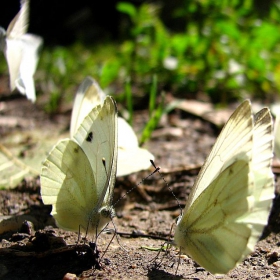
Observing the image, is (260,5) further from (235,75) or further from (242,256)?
(242,256)

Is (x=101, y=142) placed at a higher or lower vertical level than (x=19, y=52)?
lower

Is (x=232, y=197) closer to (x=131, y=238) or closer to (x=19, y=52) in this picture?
(x=131, y=238)

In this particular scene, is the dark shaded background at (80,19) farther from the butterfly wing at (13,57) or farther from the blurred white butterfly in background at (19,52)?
the butterfly wing at (13,57)

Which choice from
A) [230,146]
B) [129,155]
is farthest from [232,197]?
[129,155]

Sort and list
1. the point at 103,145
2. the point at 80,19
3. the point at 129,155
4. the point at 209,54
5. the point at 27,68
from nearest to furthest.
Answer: the point at 103,145, the point at 27,68, the point at 129,155, the point at 209,54, the point at 80,19

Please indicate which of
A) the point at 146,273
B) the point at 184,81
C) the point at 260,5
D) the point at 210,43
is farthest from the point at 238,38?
the point at 260,5

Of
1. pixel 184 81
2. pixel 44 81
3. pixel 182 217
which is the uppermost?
pixel 182 217
